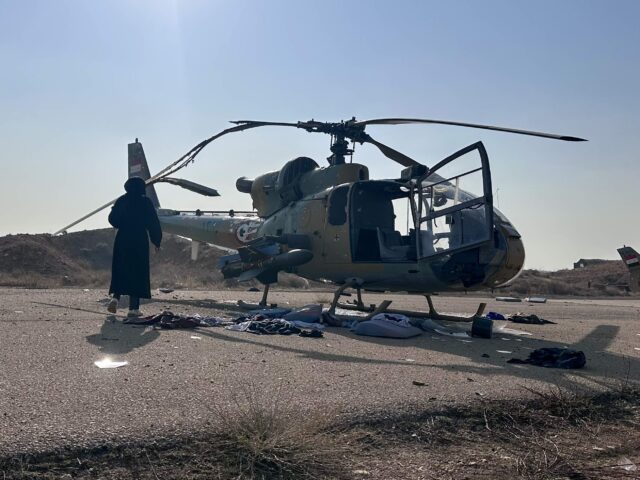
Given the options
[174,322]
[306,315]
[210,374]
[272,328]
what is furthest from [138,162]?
[210,374]

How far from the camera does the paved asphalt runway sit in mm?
3031

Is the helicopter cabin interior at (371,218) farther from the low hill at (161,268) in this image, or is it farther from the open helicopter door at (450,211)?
the low hill at (161,268)

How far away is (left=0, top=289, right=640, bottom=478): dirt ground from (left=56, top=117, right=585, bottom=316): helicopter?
1.28 meters

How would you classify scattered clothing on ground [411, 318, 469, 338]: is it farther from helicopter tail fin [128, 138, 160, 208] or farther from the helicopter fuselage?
helicopter tail fin [128, 138, 160, 208]

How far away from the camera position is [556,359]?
541 cm

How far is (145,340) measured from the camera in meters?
6.01

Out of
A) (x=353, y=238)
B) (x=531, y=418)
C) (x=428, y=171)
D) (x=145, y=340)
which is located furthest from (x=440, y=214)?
(x=531, y=418)

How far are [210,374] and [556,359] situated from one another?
3123 millimetres

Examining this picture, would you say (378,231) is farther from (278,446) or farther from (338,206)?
(278,446)

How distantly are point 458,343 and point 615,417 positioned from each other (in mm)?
3282

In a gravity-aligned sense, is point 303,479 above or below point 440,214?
below

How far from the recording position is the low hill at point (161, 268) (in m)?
27.7

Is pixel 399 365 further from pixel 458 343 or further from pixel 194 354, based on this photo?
Result: pixel 458 343

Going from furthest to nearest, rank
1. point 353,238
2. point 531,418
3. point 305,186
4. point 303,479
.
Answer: point 305,186, point 353,238, point 531,418, point 303,479
